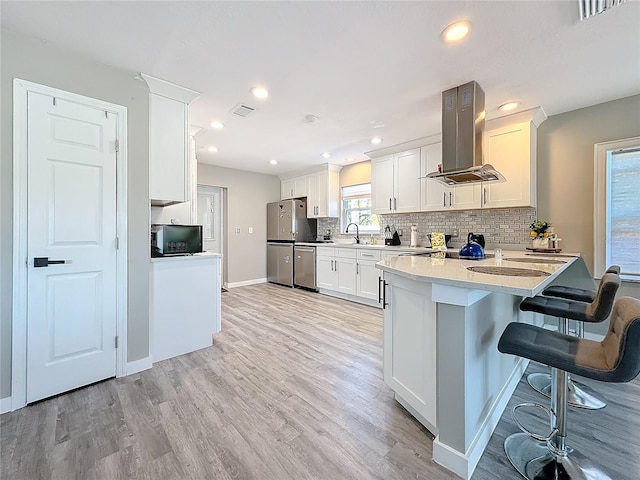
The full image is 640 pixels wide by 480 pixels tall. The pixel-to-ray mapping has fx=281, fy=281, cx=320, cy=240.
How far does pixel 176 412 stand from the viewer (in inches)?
71.0

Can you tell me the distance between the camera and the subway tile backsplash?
345 cm

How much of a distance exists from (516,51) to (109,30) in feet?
9.21

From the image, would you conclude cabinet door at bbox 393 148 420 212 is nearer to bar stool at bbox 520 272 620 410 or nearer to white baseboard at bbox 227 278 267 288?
bar stool at bbox 520 272 620 410

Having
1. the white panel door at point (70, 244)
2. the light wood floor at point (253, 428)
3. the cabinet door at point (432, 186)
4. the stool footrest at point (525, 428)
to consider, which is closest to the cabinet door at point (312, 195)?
the cabinet door at point (432, 186)

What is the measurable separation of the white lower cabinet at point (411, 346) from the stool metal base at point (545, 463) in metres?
0.40

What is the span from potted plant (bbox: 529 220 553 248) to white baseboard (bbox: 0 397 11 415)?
4674 mm

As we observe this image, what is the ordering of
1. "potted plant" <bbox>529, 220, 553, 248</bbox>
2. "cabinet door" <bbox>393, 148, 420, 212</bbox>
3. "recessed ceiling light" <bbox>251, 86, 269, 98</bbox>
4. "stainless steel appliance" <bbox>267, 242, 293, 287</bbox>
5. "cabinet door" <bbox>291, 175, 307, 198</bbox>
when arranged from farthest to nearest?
"cabinet door" <bbox>291, 175, 307, 198</bbox> → "stainless steel appliance" <bbox>267, 242, 293, 287</bbox> → "cabinet door" <bbox>393, 148, 420, 212</bbox> → "potted plant" <bbox>529, 220, 553, 248</bbox> → "recessed ceiling light" <bbox>251, 86, 269, 98</bbox>

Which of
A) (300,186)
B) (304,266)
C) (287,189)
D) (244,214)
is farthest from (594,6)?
(244,214)

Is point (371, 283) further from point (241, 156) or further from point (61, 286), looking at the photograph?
point (61, 286)

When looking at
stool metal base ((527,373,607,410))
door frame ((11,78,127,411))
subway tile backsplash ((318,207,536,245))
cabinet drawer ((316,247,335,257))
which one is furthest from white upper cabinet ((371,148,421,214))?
door frame ((11,78,127,411))

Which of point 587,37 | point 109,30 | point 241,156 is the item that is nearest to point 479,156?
point 587,37

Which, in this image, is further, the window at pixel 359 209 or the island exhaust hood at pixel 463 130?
the window at pixel 359 209

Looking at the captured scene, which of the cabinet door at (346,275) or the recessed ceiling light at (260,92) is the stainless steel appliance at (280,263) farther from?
the recessed ceiling light at (260,92)

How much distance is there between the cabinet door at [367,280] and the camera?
14.1 feet
